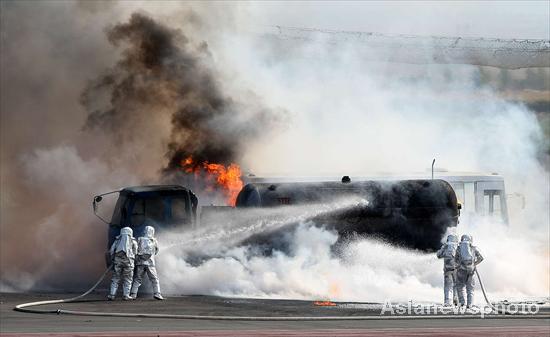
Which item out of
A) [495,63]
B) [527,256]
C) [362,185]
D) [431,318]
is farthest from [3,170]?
[495,63]

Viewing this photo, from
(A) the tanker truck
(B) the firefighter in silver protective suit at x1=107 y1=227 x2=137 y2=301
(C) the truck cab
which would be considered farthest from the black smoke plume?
(B) the firefighter in silver protective suit at x1=107 y1=227 x2=137 y2=301

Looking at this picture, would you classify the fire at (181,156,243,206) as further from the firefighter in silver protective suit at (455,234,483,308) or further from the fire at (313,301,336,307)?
the firefighter in silver protective suit at (455,234,483,308)

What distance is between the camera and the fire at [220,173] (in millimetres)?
42500

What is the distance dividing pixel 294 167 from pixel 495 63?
1337 inches

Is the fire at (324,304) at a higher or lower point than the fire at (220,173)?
lower

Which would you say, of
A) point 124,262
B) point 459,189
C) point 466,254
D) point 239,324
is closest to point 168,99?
point 459,189

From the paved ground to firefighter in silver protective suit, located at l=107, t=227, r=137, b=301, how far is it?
157 centimetres

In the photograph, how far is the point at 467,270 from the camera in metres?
30.8

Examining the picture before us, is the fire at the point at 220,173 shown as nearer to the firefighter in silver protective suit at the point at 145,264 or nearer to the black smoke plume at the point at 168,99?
the black smoke plume at the point at 168,99

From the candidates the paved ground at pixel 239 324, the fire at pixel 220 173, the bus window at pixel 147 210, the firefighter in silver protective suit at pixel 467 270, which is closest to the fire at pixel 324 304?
the paved ground at pixel 239 324

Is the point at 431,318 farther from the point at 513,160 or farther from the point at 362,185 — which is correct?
the point at 513,160

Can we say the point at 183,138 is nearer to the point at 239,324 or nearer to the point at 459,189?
the point at 459,189

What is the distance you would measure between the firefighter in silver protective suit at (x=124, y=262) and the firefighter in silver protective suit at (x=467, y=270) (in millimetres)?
8061

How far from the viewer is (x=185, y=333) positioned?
23438 mm
